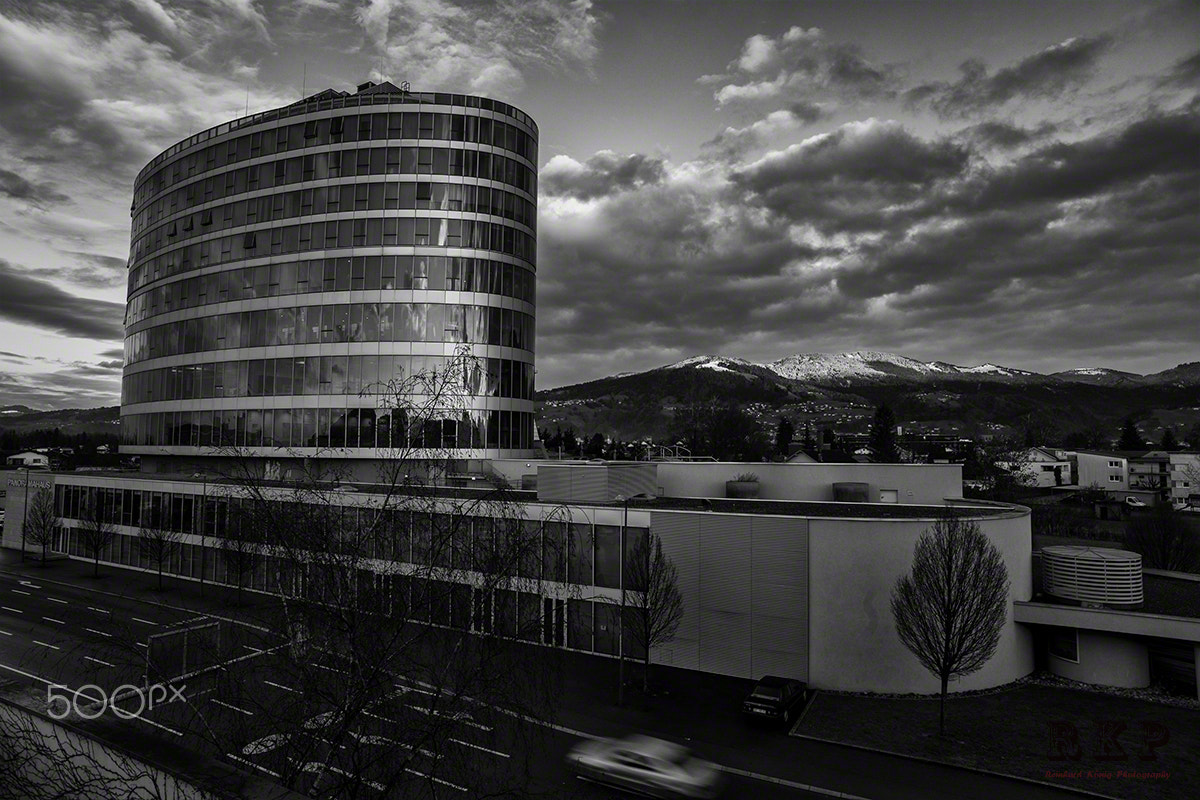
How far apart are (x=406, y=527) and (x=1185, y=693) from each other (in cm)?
3219

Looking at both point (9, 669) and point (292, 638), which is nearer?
point (292, 638)

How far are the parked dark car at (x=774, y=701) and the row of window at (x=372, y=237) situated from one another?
137ft

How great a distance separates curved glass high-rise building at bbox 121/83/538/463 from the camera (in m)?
53.0

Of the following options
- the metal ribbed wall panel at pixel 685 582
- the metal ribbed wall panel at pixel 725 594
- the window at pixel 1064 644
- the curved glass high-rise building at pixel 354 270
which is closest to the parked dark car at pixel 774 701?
the metal ribbed wall panel at pixel 725 594

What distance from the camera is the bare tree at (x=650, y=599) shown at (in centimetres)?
2533

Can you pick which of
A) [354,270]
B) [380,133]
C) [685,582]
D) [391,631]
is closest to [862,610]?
[685,582]

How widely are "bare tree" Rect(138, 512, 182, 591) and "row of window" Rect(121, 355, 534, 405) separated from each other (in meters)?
13.0

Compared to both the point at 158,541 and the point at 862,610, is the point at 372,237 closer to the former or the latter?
the point at 158,541

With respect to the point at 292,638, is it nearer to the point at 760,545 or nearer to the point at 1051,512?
the point at 760,545

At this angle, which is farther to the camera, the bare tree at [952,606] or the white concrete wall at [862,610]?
the white concrete wall at [862,610]

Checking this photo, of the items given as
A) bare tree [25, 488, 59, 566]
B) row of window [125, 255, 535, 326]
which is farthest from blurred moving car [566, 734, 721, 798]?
bare tree [25, 488, 59, 566]

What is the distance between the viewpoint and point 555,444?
424 ft

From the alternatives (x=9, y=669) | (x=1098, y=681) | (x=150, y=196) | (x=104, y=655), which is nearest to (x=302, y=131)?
(x=150, y=196)

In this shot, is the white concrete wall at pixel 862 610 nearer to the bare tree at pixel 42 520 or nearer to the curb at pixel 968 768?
the curb at pixel 968 768
